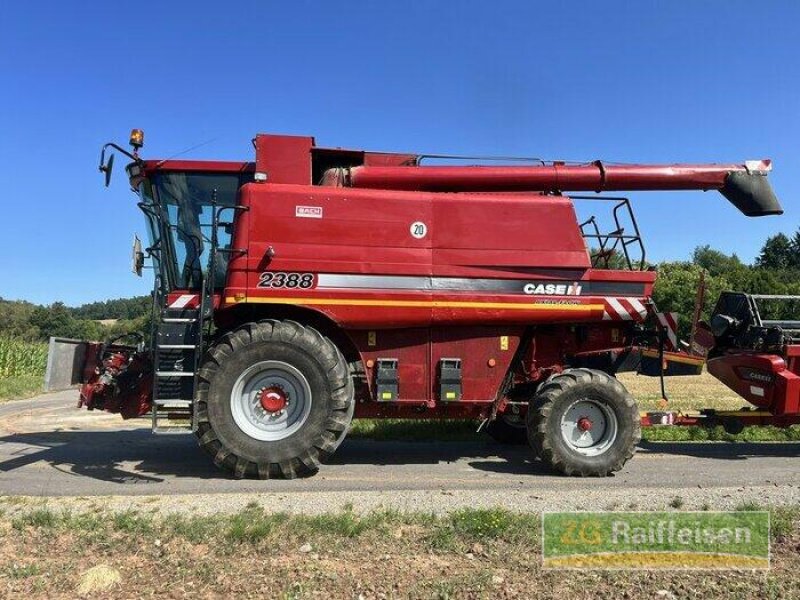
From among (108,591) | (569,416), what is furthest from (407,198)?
(108,591)

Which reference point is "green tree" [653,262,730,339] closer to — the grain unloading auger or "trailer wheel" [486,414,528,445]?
the grain unloading auger

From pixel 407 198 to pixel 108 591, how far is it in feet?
15.7

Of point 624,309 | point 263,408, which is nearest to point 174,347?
point 263,408

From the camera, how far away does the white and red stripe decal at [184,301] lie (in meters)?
7.11

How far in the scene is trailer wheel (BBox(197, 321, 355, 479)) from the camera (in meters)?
6.56

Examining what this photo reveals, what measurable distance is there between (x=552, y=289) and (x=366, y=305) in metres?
2.16

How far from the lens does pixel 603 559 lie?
158 inches

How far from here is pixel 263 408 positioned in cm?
674

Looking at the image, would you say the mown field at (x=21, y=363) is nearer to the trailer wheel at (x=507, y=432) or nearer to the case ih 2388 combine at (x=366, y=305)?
the case ih 2388 combine at (x=366, y=305)

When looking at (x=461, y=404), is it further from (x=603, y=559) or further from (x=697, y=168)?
(x=697, y=168)

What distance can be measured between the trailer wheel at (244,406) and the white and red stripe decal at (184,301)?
752mm

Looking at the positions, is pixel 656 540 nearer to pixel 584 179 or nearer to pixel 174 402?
pixel 584 179

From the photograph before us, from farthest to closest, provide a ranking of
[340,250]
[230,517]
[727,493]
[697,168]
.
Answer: [697,168], [340,250], [727,493], [230,517]

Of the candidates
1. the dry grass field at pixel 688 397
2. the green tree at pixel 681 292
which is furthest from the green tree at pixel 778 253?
the dry grass field at pixel 688 397
